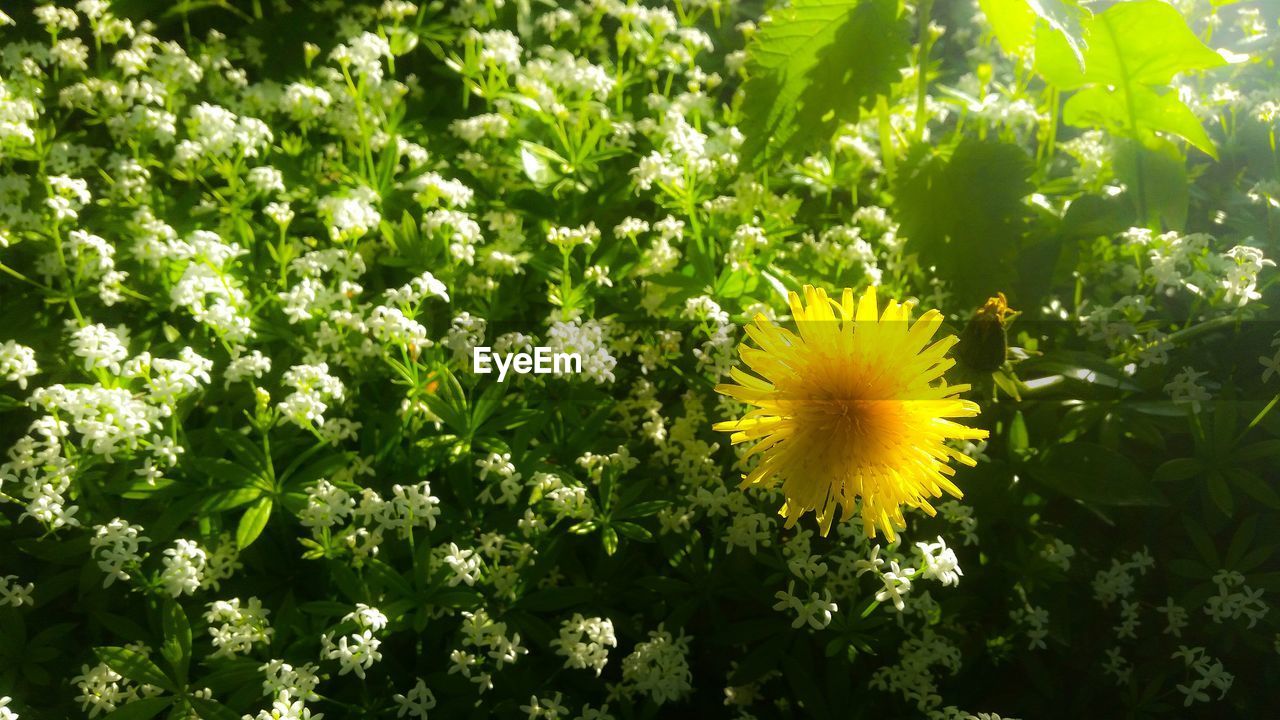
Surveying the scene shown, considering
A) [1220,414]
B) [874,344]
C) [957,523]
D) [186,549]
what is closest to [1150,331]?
[1220,414]

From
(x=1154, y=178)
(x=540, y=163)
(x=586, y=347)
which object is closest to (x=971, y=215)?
(x=1154, y=178)

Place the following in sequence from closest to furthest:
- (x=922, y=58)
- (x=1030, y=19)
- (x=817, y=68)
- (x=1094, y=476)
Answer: (x=1094, y=476) < (x=1030, y=19) < (x=817, y=68) < (x=922, y=58)

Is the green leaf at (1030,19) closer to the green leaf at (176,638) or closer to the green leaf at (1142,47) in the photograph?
the green leaf at (1142,47)

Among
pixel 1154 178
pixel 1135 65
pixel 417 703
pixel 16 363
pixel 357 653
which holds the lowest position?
pixel 417 703

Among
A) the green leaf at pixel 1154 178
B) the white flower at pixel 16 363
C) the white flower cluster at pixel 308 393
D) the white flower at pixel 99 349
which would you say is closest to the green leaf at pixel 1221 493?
the green leaf at pixel 1154 178

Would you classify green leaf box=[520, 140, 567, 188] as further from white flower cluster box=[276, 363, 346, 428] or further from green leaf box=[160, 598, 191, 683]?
green leaf box=[160, 598, 191, 683]

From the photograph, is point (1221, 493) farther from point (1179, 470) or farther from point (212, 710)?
point (212, 710)

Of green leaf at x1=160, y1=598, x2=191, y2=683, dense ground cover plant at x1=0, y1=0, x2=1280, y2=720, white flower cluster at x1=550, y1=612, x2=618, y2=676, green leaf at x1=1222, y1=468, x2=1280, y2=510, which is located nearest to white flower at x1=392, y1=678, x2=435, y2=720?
dense ground cover plant at x1=0, y1=0, x2=1280, y2=720
